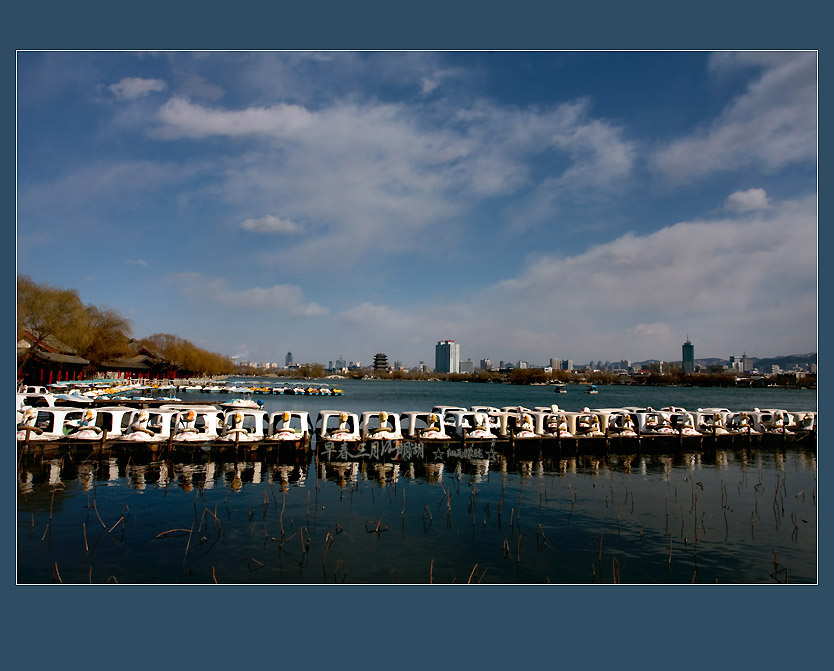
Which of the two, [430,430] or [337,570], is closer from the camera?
[337,570]

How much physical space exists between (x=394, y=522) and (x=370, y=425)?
17.6 m

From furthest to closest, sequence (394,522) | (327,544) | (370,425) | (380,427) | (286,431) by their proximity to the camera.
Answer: (370,425)
(380,427)
(286,431)
(394,522)
(327,544)

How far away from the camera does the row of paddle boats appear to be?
3391 cm

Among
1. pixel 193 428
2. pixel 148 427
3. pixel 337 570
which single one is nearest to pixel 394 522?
pixel 337 570

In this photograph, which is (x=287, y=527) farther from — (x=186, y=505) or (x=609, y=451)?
(x=609, y=451)

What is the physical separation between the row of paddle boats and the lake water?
1483 mm

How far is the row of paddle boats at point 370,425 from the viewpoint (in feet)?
111

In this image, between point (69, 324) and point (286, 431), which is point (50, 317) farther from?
point (286, 431)

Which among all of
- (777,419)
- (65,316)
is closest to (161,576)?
(777,419)

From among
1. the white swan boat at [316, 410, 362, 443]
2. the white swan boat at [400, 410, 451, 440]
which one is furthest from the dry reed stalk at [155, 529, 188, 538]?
the white swan boat at [400, 410, 451, 440]

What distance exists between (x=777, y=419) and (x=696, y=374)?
14911 cm

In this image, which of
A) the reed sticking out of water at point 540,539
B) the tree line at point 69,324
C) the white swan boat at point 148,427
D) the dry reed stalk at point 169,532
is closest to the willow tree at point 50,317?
the tree line at point 69,324

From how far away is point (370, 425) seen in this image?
3878cm

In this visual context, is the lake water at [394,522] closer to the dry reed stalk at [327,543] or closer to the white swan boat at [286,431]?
the dry reed stalk at [327,543]
